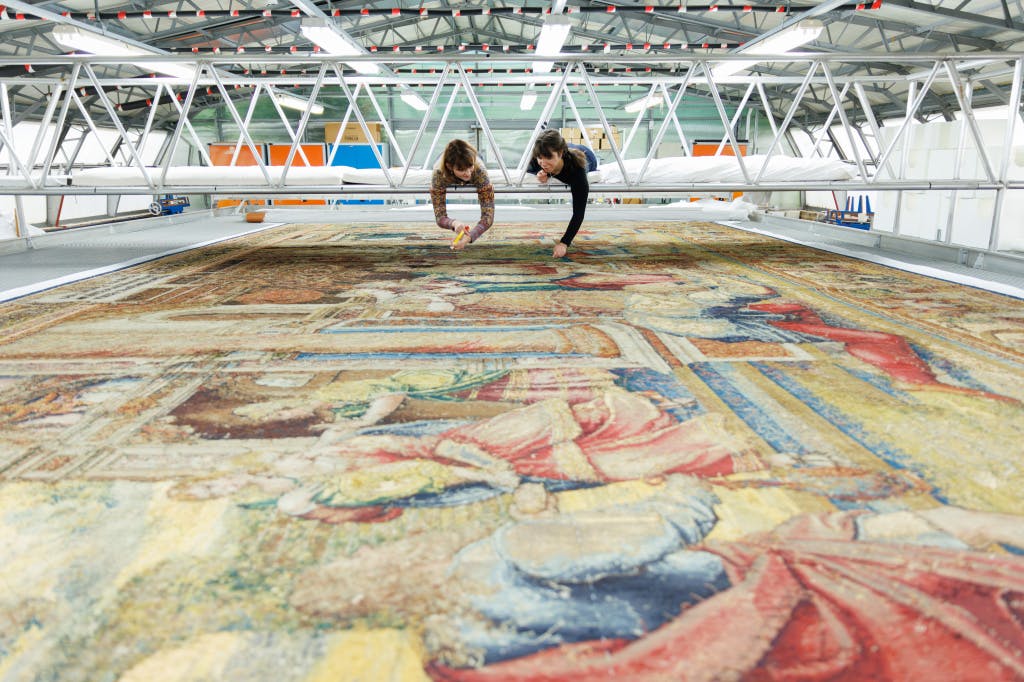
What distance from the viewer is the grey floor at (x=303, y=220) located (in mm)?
4848

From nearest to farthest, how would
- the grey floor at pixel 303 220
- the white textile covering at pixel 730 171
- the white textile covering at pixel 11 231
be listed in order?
1. the grey floor at pixel 303 220
2. the white textile covering at pixel 730 171
3. the white textile covering at pixel 11 231

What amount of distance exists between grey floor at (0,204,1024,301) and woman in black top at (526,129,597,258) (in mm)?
2528

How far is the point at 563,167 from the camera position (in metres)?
5.00

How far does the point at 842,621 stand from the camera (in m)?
1.17

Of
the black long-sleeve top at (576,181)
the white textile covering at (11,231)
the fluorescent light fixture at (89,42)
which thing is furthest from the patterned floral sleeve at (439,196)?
the white textile covering at (11,231)

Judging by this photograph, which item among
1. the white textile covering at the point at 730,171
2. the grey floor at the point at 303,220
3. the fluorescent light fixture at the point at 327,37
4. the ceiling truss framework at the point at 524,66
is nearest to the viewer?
the grey floor at the point at 303,220

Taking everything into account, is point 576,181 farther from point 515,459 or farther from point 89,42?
point 89,42

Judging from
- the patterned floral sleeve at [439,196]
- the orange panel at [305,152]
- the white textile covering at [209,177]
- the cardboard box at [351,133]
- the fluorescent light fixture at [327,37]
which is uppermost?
the fluorescent light fixture at [327,37]

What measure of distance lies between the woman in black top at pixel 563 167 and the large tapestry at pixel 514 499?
179 centimetres

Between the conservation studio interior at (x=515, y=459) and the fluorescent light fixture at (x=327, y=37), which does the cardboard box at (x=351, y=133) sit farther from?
the conservation studio interior at (x=515, y=459)

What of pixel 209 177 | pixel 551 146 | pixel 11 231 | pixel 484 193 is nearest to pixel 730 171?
pixel 551 146

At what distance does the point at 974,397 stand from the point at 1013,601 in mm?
1255

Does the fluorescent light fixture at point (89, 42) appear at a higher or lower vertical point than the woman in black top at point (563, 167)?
higher

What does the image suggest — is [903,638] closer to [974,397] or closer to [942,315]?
[974,397]
